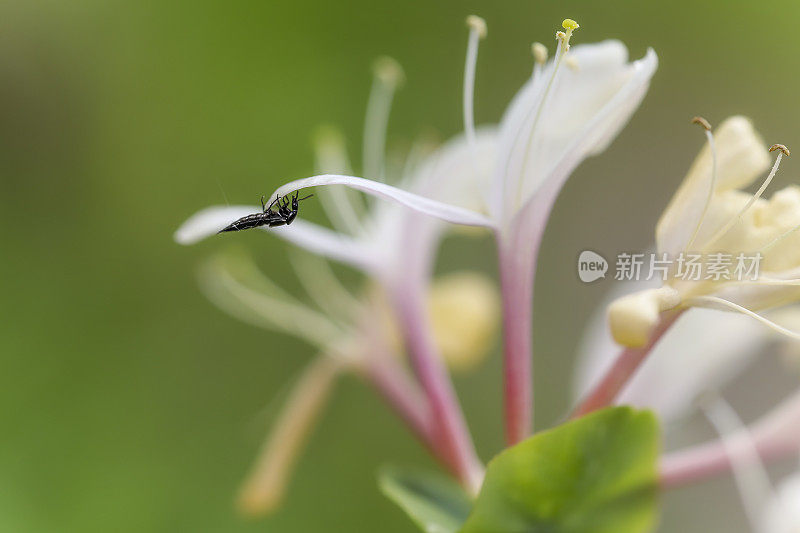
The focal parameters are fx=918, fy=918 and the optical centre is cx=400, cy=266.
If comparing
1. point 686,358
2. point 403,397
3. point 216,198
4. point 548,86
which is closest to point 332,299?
point 403,397

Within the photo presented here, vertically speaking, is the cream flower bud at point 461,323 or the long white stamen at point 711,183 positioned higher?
the long white stamen at point 711,183

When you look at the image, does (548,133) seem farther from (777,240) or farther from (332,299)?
(332,299)

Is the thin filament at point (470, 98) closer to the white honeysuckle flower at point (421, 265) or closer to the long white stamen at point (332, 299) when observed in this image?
the white honeysuckle flower at point (421, 265)

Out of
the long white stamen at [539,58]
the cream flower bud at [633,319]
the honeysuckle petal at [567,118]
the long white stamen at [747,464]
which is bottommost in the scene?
the long white stamen at [747,464]

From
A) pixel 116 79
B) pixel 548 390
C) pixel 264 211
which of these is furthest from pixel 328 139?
pixel 548 390

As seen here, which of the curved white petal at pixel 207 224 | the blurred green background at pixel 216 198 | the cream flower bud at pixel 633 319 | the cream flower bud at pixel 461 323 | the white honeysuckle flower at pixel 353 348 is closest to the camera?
the cream flower bud at pixel 633 319

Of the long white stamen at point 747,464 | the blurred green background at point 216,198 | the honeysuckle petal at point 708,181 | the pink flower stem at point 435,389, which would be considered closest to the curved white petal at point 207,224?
the pink flower stem at point 435,389
